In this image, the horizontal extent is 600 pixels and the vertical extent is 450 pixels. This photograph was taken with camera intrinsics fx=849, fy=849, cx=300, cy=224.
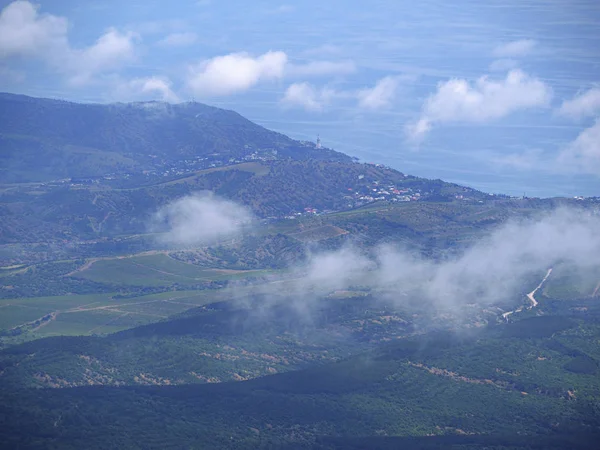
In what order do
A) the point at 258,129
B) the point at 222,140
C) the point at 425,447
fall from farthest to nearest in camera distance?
the point at 258,129 < the point at 222,140 < the point at 425,447

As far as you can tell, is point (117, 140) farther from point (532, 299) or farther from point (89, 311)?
point (532, 299)

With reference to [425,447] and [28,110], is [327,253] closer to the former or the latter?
[425,447]

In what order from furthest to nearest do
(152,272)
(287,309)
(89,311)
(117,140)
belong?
(117,140) < (152,272) < (89,311) < (287,309)

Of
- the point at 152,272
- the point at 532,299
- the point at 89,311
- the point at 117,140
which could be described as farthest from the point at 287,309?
the point at 117,140

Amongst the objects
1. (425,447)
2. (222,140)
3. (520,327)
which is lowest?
(425,447)

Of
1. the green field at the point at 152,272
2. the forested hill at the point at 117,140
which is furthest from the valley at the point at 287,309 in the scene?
the forested hill at the point at 117,140

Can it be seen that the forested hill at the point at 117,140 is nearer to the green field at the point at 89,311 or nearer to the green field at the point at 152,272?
the green field at the point at 152,272

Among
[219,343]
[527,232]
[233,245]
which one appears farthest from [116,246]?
[527,232]

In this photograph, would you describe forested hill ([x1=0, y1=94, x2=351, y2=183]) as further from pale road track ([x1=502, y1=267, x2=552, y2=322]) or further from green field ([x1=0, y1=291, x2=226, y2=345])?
pale road track ([x1=502, y1=267, x2=552, y2=322])
